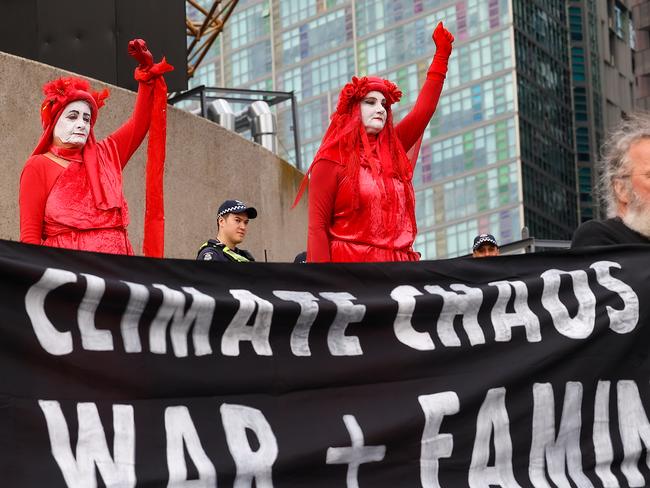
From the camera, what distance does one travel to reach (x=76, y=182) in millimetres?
6324

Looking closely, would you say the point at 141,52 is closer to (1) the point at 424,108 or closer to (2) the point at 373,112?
(2) the point at 373,112

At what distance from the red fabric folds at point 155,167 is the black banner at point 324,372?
2.07 metres

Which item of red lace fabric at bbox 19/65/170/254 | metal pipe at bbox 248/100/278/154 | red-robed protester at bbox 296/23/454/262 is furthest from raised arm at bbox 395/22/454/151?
metal pipe at bbox 248/100/278/154

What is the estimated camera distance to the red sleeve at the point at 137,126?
6.75 m

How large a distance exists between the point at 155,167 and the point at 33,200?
0.77 m

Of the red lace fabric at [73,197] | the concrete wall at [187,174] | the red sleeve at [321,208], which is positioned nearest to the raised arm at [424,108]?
the red sleeve at [321,208]

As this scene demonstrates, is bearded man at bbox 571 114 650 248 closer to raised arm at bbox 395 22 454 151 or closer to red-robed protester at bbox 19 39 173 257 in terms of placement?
raised arm at bbox 395 22 454 151

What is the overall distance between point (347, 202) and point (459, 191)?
255 feet

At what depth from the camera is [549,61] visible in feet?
284

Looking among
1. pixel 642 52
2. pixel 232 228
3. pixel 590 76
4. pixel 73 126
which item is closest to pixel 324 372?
pixel 73 126

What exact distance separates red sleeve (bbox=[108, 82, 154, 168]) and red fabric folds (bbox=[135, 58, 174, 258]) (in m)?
0.03

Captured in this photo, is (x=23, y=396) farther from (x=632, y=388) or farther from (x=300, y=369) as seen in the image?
(x=632, y=388)

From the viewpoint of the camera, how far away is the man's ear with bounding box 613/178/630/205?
5324 millimetres

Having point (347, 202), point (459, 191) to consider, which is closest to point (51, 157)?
point (347, 202)
